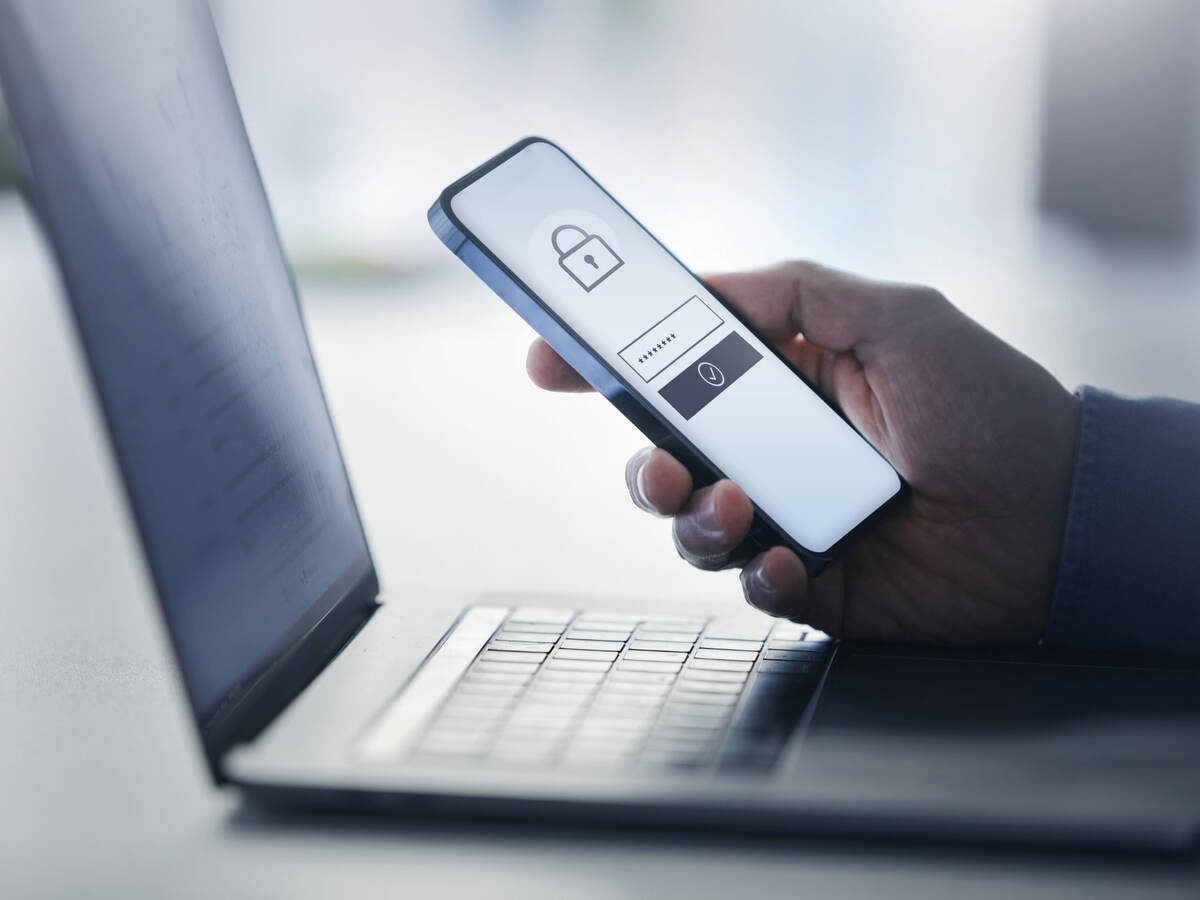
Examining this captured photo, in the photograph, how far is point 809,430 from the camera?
570 mm

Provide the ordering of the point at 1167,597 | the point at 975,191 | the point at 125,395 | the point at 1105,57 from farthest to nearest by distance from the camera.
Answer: the point at 975,191
the point at 1105,57
the point at 1167,597
the point at 125,395

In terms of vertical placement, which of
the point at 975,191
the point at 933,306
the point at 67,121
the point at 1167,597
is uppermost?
the point at 67,121

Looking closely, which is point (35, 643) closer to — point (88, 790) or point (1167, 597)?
point (88, 790)

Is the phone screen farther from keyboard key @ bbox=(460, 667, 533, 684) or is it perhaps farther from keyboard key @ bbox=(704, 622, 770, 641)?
keyboard key @ bbox=(460, 667, 533, 684)

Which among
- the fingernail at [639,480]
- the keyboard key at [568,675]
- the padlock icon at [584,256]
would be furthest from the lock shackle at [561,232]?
the keyboard key at [568,675]

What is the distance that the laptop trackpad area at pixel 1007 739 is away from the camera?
33 cm

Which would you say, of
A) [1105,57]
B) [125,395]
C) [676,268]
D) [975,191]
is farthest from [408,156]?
[125,395]

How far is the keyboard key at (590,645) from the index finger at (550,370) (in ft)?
0.58

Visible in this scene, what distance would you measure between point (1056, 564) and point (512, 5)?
113 inches

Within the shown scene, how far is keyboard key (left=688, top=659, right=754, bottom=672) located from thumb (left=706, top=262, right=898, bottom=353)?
0.72ft

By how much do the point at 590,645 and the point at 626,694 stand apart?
6 centimetres

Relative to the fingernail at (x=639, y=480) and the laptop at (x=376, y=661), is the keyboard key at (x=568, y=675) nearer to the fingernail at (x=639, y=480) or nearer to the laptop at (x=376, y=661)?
the laptop at (x=376, y=661)

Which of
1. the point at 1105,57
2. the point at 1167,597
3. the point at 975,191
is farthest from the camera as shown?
the point at 975,191

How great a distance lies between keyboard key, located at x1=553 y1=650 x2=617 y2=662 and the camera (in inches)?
18.1
